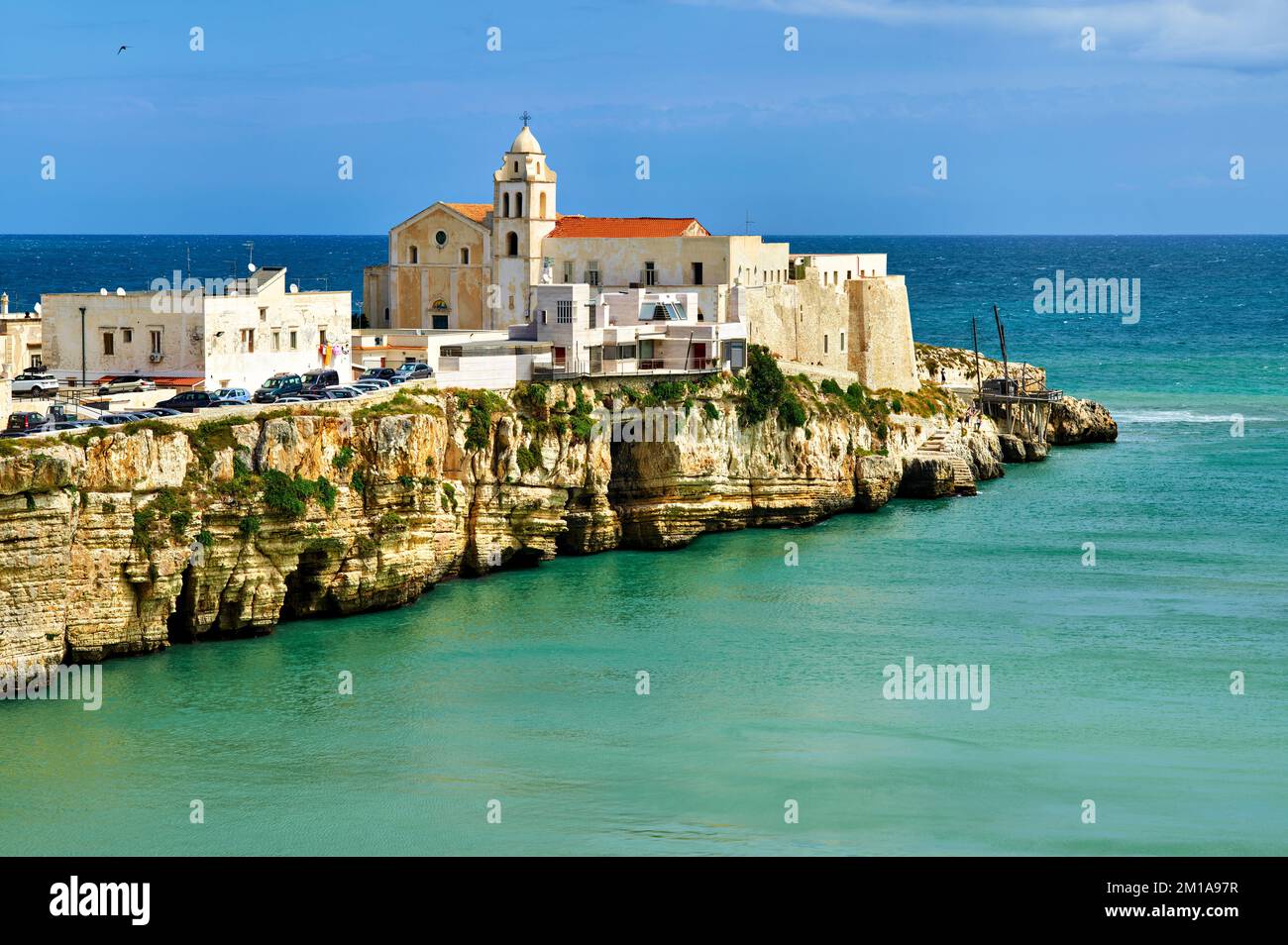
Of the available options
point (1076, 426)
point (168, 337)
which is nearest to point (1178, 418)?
point (1076, 426)

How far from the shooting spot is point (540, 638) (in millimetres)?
Answer: 48219

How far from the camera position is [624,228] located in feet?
233

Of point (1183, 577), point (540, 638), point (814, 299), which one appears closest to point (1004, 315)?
point (814, 299)

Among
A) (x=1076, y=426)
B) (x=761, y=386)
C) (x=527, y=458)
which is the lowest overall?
(x=527, y=458)

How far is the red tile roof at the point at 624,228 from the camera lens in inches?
2763

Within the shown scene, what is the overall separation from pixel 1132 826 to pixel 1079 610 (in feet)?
57.4

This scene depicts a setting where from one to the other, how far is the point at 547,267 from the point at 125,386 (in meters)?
19.4

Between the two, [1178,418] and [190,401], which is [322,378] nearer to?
[190,401]

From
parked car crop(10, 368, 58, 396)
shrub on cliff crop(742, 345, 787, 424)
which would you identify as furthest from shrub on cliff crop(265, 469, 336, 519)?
shrub on cliff crop(742, 345, 787, 424)

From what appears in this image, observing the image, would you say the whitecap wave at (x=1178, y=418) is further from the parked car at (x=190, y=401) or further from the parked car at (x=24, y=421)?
the parked car at (x=24, y=421)

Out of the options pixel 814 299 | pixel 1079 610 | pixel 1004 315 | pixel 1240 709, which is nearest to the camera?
pixel 1240 709

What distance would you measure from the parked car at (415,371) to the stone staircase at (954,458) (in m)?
21.4

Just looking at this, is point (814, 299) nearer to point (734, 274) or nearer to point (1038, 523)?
point (734, 274)

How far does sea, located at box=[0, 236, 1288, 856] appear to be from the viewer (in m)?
34.8
